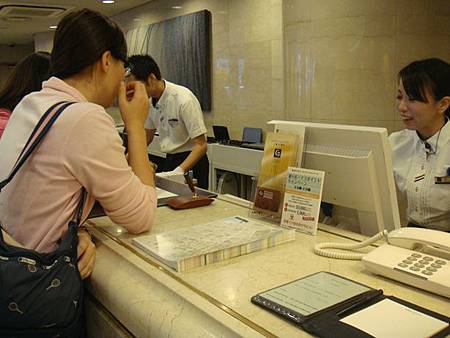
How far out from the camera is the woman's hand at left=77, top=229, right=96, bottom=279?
121 centimetres

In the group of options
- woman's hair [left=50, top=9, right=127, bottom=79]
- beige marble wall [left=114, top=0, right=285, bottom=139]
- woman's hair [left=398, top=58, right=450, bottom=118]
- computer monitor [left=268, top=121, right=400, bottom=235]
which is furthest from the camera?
beige marble wall [left=114, top=0, right=285, bottom=139]

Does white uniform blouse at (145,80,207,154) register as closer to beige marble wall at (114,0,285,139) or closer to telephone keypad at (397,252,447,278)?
beige marble wall at (114,0,285,139)

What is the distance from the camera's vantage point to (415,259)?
3.53 ft

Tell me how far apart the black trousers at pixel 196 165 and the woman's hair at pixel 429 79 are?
78.7 inches

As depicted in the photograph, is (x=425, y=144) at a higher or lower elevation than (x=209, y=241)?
higher

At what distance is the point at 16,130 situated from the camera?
3.96 feet

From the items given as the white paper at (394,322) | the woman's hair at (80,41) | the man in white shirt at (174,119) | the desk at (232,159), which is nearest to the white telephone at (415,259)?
the white paper at (394,322)

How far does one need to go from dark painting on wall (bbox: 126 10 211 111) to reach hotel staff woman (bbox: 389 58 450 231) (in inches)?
147

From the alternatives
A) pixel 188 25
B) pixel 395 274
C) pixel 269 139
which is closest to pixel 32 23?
pixel 188 25

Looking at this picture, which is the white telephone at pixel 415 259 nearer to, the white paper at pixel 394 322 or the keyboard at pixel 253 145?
the white paper at pixel 394 322

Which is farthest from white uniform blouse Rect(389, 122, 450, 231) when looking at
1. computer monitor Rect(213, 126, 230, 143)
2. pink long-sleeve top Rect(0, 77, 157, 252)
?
computer monitor Rect(213, 126, 230, 143)

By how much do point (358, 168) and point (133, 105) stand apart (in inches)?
28.7

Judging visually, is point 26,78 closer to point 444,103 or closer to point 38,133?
point 38,133

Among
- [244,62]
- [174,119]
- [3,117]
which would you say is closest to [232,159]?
[174,119]
